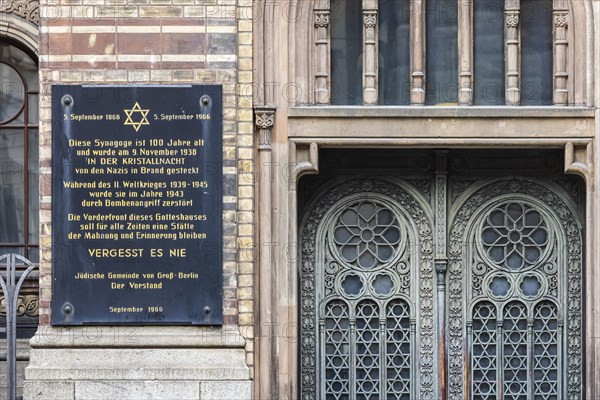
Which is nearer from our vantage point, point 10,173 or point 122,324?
point 122,324

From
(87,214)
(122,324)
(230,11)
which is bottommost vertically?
(122,324)

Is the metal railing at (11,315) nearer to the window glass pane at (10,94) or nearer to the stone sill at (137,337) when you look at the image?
the stone sill at (137,337)

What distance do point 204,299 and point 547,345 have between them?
12.2ft

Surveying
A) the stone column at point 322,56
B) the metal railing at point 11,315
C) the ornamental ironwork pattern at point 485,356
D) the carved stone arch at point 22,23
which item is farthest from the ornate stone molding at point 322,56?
the metal railing at point 11,315

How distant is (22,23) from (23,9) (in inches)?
6.2

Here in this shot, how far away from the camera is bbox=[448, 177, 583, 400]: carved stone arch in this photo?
1360cm

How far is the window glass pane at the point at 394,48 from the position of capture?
13.4 m

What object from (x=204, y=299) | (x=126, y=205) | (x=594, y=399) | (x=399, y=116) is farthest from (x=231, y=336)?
(x=594, y=399)

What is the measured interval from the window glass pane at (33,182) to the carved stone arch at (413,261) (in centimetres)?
289

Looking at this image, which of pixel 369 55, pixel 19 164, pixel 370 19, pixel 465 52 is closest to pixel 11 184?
pixel 19 164

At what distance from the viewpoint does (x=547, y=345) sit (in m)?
13.6

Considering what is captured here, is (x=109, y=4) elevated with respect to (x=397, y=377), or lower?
elevated

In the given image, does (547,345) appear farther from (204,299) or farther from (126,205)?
(126,205)

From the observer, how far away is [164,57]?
12758mm
